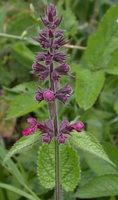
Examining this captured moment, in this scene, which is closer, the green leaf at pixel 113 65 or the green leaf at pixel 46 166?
the green leaf at pixel 46 166

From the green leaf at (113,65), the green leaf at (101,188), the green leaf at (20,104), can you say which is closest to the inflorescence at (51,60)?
the green leaf at (101,188)

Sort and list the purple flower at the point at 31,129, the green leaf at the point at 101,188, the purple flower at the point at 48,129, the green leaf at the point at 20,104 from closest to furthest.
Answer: the purple flower at the point at 31,129, the purple flower at the point at 48,129, the green leaf at the point at 101,188, the green leaf at the point at 20,104

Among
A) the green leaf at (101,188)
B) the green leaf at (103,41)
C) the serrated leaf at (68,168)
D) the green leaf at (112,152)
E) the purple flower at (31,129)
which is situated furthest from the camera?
the green leaf at (103,41)

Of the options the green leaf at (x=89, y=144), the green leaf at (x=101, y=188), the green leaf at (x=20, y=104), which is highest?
the green leaf at (x=89, y=144)

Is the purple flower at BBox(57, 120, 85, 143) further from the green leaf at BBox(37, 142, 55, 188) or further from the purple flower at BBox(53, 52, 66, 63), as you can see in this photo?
the purple flower at BBox(53, 52, 66, 63)

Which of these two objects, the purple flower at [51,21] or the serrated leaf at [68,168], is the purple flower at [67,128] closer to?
the serrated leaf at [68,168]

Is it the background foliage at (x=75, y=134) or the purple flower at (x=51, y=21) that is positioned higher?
the purple flower at (x=51, y=21)
